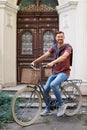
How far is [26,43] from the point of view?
11.3m

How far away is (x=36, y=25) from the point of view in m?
11.3

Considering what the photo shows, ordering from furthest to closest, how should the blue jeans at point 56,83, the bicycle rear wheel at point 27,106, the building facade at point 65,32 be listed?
the building facade at point 65,32, the blue jeans at point 56,83, the bicycle rear wheel at point 27,106

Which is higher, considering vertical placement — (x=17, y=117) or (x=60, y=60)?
(x=60, y=60)

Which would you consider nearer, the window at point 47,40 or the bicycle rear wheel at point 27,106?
the bicycle rear wheel at point 27,106

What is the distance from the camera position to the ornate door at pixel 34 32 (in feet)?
36.9

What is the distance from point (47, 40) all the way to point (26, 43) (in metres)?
0.69

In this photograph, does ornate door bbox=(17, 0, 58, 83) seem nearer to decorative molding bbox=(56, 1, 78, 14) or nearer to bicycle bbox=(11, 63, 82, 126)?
decorative molding bbox=(56, 1, 78, 14)

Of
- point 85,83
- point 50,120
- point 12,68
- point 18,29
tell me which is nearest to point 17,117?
point 50,120

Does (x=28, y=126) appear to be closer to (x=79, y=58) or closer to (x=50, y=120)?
(x=50, y=120)

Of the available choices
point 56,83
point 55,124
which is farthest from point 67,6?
point 55,124

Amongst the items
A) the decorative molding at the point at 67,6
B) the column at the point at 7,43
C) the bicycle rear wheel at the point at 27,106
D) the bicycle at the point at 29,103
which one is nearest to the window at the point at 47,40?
the decorative molding at the point at 67,6

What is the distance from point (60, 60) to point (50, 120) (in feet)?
3.80

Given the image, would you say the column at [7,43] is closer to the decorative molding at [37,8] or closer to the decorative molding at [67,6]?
the decorative molding at [37,8]

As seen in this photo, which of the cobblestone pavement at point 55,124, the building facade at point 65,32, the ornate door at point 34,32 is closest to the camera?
the cobblestone pavement at point 55,124
